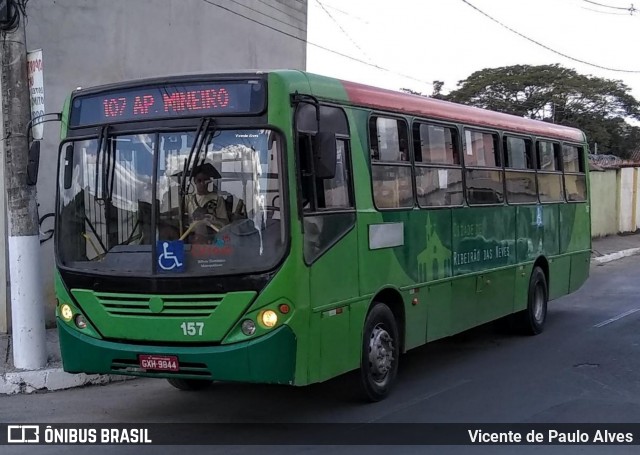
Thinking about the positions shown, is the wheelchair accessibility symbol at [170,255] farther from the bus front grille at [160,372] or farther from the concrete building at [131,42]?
the concrete building at [131,42]

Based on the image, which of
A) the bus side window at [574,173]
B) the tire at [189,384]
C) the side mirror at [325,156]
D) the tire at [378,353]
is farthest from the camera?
the bus side window at [574,173]

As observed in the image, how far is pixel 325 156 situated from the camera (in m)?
6.10

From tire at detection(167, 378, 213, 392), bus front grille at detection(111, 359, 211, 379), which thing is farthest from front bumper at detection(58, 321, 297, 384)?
tire at detection(167, 378, 213, 392)

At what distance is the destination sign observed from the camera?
597 centimetres

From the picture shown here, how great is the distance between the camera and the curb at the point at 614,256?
21.4m

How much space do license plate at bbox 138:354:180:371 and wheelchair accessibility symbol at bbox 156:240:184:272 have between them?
0.67 meters

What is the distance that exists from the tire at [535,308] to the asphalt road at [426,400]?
844mm

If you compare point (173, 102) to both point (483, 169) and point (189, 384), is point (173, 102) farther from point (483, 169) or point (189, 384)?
point (483, 169)

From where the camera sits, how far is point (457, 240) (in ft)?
28.9

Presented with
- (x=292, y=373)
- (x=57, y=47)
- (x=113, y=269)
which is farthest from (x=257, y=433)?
(x=57, y=47)

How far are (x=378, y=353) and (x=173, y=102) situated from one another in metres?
2.90

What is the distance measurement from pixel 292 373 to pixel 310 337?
32 centimetres

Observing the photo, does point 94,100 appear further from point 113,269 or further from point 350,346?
point 350,346

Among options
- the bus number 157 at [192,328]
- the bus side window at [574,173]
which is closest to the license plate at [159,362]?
the bus number 157 at [192,328]
